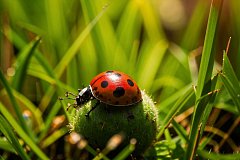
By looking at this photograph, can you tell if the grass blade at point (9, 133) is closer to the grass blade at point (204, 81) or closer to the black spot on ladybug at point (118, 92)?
the black spot on ladybug at point (118, 92)

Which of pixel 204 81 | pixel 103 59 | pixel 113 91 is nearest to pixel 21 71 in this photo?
pixel 103 59

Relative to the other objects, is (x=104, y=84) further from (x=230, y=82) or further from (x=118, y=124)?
(x=230, y=82)

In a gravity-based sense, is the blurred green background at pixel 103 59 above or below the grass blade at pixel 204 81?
above

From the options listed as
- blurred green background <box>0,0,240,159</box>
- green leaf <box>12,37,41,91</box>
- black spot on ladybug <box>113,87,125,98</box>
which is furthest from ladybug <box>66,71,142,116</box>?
green leaf <box>12,37,41,91</box>

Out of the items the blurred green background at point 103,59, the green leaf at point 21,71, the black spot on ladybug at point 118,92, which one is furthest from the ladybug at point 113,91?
the green leaf at point 21,71

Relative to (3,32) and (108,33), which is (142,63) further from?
(3,32)

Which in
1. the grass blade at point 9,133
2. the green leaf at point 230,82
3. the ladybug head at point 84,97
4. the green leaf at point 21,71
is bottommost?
the green leaf at point 230,82

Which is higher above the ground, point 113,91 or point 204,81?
point 113,91

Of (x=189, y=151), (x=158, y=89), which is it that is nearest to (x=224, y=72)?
(x=189, y=151)
